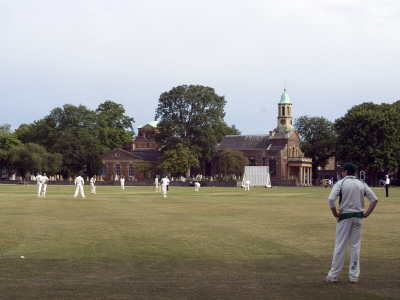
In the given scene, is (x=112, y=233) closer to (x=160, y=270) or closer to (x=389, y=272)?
(x=160, y=270)

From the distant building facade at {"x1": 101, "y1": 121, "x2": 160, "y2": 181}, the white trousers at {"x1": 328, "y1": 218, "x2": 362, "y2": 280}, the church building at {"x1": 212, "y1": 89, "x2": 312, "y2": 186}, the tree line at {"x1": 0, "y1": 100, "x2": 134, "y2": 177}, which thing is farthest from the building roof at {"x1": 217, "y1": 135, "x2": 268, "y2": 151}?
the white trousers at {"x1": 328, "y1": 218, "x2": 362, "y2": 280}

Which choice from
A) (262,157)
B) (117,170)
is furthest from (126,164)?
(262,157)

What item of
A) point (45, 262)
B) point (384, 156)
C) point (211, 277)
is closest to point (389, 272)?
point (211, 277)

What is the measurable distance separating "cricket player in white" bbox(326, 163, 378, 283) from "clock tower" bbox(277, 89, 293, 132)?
126007 millimetres

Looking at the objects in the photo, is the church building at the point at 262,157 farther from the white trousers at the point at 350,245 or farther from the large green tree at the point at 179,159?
the white trousers at the point at 350,245

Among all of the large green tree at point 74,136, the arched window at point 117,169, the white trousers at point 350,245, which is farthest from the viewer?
the arched window at point 117,169

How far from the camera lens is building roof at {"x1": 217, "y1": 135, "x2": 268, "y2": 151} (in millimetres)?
135875

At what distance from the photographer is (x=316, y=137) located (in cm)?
14100

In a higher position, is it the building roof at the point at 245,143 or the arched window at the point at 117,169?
the building roof at the point at 245,143

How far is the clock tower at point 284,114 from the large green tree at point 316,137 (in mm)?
4138

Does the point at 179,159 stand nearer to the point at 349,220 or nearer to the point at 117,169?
the point at 117,169

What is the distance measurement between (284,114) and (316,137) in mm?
8743

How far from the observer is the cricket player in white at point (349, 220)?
11.3 m

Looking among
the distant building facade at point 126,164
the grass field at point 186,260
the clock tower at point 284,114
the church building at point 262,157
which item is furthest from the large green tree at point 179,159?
the grass field at point 186,260
